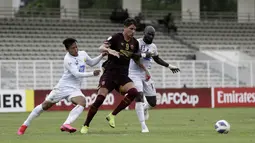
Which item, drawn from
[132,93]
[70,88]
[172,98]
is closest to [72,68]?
[70,88]

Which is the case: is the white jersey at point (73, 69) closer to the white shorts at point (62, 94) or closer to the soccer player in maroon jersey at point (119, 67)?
the white shorts at point (62, 94)

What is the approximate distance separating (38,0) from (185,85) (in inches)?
799

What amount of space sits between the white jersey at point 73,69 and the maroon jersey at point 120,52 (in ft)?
1.74

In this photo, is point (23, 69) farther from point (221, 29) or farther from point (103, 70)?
point (103, 70)

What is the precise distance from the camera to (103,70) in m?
16.0

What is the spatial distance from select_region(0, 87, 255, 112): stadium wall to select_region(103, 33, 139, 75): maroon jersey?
16.8 meters

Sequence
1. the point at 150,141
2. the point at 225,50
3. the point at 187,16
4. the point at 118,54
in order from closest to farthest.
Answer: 1. the point at 150,141
2. the point at 118,54
3. the point at 225,50
4. the point at 187,16

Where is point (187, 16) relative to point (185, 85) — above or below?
above

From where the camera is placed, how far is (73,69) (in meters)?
15.2

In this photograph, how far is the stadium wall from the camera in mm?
32438

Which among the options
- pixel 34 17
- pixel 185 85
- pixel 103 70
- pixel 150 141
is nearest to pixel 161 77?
pixel 185 85

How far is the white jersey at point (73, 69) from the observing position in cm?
1521

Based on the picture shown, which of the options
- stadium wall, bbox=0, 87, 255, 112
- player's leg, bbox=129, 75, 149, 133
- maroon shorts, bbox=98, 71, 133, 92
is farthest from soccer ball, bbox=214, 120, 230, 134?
stadium wall, bbox=0, 87, 255, 112

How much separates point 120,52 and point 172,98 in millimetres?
19432
